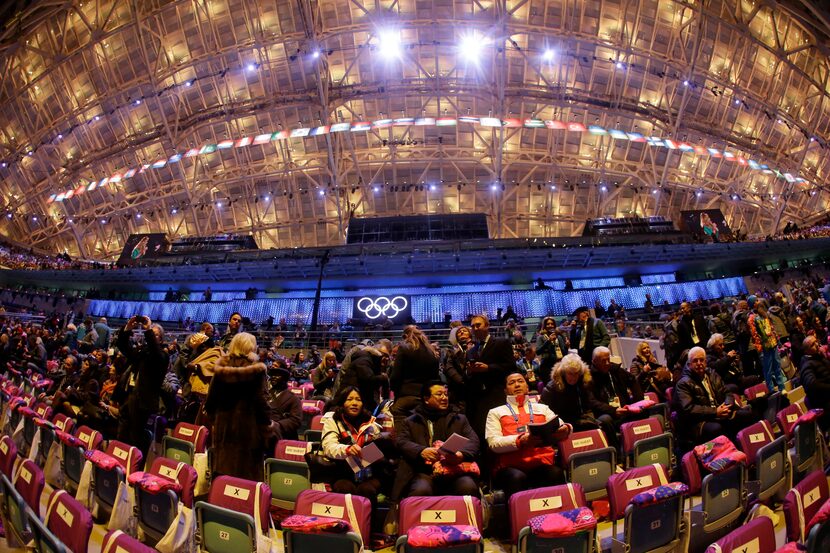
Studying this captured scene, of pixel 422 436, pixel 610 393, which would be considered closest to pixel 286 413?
pixel 422 436

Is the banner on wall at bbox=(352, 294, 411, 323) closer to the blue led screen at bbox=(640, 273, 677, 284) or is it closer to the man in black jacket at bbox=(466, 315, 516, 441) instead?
the blue led screen at bbox=(640, 273, 677, 284)

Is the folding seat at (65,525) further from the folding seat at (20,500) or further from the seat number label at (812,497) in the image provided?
the seat number label at (812,497)

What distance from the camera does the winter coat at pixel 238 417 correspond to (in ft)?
11.5

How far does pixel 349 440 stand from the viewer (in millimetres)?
3578

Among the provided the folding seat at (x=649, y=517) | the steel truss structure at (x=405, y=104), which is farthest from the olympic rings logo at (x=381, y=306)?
the folding seat at (x=649, y=517)

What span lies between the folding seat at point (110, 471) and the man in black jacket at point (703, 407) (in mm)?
4983

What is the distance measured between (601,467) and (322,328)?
694 inches

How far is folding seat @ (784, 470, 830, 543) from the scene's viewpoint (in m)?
2.42

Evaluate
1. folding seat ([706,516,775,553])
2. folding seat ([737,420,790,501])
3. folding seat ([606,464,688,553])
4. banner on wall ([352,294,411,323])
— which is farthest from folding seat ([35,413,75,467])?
banner on wall ([352,294,411,323])

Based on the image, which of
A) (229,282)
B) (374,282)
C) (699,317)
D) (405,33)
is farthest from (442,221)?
(699,317)

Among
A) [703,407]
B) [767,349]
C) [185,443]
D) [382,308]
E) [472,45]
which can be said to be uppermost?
[472,45]

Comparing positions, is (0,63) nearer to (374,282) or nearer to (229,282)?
(229,282)

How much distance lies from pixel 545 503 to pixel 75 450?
4.39 m

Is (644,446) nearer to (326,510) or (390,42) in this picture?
(326,510)
